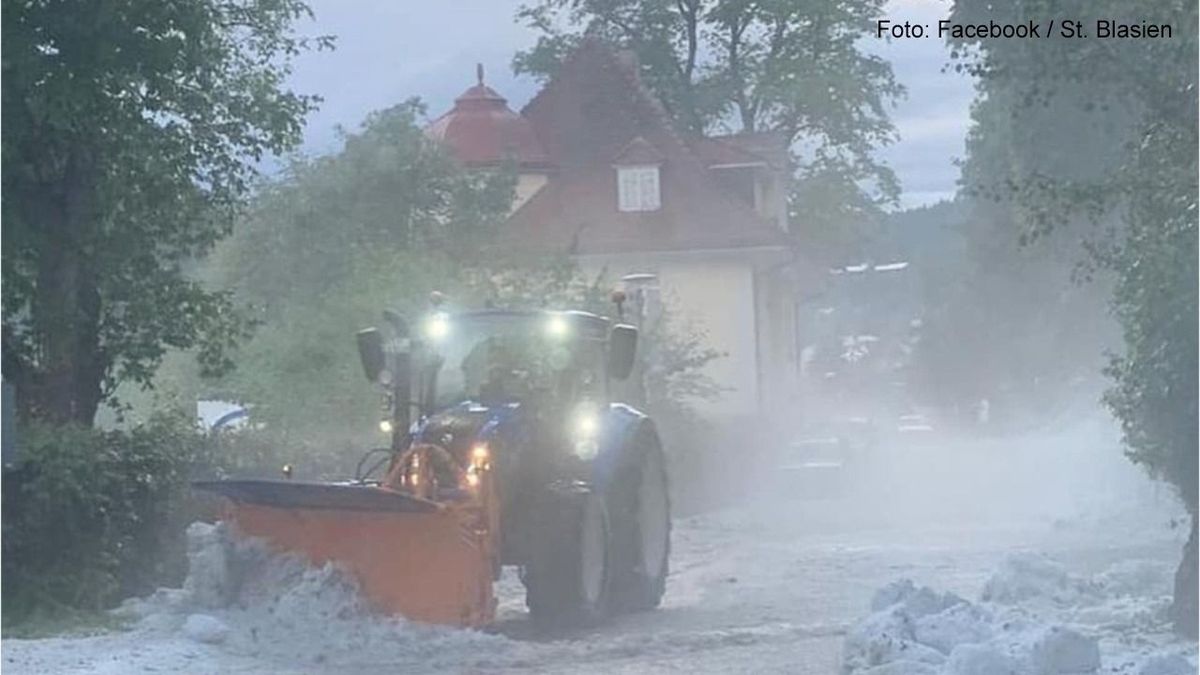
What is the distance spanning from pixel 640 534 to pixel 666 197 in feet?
85.2

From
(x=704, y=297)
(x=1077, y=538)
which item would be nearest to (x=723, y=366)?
(x=704, y=297)

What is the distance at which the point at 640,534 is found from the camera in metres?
20.6

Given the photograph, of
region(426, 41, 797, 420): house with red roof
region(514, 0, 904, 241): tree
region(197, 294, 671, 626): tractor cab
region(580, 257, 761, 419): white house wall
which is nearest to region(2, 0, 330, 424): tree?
region(197, 294, 671, 626): tractor cab

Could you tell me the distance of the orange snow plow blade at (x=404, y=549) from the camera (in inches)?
655

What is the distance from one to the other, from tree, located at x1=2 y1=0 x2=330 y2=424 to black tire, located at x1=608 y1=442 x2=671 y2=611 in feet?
15.2

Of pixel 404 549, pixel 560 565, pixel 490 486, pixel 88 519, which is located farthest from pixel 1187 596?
pixel 88 519

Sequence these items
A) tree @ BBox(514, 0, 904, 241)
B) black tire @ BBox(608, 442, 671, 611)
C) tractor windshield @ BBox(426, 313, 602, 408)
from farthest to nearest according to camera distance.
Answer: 1. tree @ BBox(514, 0, 904, 241)
2. black tire @ BBox(608, 442, 671, 611)
3. tractor windshield @ BBox(426, 313, 602, 408)

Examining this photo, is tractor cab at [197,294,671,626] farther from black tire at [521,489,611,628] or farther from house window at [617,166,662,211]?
house window at [617,166,662,211]

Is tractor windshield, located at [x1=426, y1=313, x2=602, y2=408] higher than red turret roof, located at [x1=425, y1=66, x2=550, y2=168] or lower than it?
lower

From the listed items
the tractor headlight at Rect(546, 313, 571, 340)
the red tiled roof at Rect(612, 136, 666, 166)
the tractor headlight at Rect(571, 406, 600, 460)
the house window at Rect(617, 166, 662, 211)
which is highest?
the red tiled roof at Rect(612, 136, 666, 166)

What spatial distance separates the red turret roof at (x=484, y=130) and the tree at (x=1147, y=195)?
23237mm

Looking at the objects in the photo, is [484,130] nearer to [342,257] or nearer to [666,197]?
[666,197]

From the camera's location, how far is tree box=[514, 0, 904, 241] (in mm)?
39031

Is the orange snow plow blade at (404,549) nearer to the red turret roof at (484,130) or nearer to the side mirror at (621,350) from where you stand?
the side mirror at (621,350)
